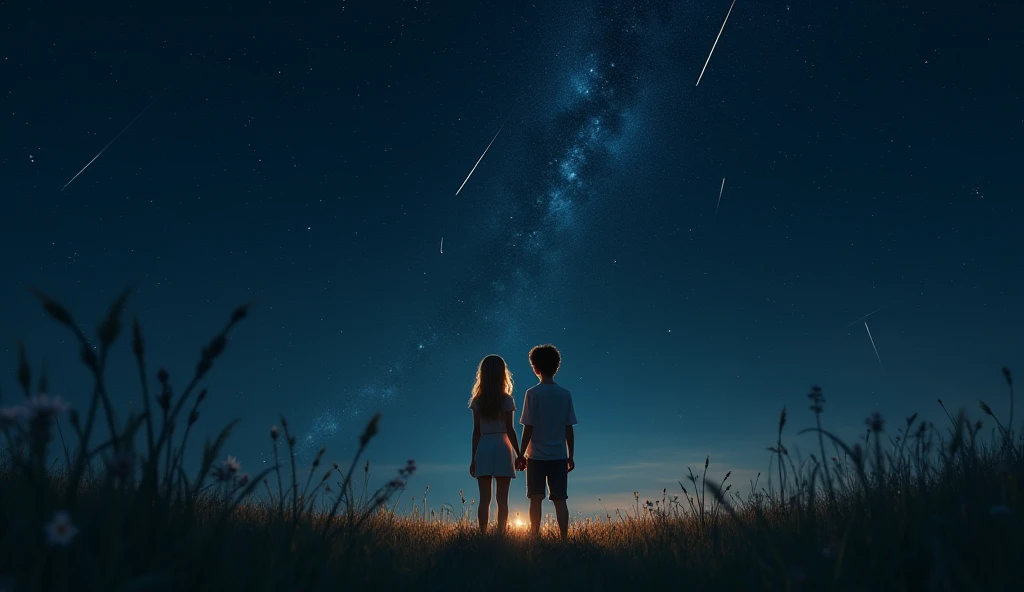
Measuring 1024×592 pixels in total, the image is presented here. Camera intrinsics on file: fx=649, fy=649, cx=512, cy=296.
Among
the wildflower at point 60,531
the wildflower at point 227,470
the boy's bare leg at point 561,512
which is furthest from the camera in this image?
the boy's bare leg at point 561,512

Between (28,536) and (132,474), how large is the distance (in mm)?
329

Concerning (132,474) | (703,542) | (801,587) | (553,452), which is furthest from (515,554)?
(132,474)

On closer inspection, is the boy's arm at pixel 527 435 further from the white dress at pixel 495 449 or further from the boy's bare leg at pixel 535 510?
the boy's bare leg at pixel 535 510

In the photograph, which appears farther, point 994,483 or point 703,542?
point 703,542

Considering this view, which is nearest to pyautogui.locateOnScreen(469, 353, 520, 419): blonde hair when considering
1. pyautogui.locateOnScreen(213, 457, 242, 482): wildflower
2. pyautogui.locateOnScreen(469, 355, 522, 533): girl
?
pyautogui.locateOnScreen(469, 355, 522, 533): girl

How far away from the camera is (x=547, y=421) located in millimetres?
9367

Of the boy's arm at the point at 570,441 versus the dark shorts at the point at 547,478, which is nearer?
the dark shorts at the point at 547,478

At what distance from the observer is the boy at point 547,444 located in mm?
9242

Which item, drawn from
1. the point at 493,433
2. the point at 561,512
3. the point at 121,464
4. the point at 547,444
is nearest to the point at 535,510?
the point at 561,512

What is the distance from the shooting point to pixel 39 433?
1777 millimetres

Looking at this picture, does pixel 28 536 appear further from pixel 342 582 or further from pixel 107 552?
pixel 342 582

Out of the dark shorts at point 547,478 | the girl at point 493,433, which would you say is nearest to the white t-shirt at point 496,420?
the girl at point 493,433

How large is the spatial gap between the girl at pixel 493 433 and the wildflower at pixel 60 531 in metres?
7.86

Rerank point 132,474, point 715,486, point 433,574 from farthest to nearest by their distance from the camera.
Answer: point 433,574
point 715,486
point 132,474
